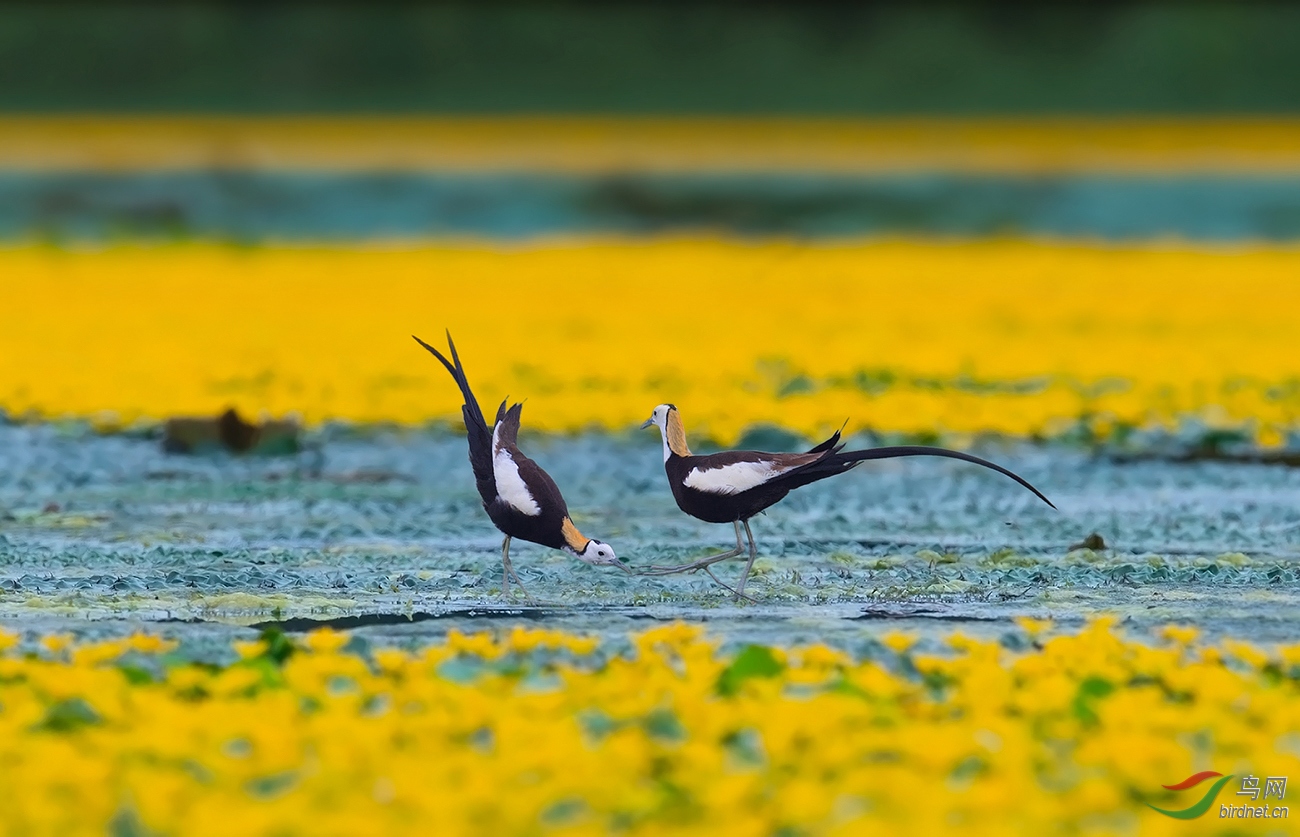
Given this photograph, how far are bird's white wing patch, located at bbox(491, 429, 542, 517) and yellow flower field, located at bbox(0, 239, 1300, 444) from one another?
14.3 ft

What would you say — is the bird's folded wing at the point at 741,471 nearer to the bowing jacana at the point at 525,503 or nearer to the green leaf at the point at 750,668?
the bowing jacana at the point at 525,503

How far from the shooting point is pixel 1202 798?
175 inches

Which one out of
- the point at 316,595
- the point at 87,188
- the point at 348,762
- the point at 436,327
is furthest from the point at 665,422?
the point at 87,188

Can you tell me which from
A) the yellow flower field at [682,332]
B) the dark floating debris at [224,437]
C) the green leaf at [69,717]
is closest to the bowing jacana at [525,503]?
the green leaf at [69,717]

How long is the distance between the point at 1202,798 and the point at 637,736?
1.22 metres

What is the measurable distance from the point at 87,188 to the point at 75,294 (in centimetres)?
618

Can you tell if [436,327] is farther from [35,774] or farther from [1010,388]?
[35,774]

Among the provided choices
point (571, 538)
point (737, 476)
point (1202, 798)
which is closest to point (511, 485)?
point (571, 538)

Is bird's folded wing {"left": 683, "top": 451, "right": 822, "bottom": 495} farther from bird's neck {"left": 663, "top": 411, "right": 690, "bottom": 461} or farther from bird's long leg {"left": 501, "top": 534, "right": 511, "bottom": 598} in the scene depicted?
bird's long leg {"left": 501, "top": 534, "right": 511, "bottom": 598}

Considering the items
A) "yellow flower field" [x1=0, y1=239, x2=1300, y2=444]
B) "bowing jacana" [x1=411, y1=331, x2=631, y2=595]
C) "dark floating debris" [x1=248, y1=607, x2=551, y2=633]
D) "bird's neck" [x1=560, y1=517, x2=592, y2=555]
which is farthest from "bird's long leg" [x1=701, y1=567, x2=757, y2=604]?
"yellow flower field" [x1=0, y1=239, x2=1300, y2=444]

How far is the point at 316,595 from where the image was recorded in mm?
6758

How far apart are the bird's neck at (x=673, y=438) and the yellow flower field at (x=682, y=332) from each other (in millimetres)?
4141

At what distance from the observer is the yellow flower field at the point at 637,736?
416 centimetres

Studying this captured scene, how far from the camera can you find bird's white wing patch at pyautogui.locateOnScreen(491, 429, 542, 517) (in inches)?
255
